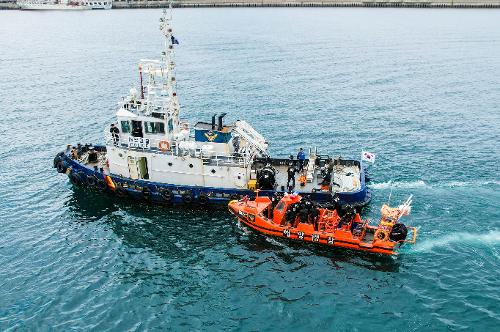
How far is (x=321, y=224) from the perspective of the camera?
2834 centimetres

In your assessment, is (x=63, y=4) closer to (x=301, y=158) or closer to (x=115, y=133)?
(x=115, y=133)

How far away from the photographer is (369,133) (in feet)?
156

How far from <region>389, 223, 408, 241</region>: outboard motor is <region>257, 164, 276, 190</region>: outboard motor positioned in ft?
29.3

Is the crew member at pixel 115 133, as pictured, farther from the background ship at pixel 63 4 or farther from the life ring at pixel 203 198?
the background ship at pixel 63 4

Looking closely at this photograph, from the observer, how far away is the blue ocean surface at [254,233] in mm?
23297

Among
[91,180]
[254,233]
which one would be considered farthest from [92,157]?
[254,233]

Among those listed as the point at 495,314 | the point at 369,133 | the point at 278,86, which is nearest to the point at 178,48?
the point at 278,86

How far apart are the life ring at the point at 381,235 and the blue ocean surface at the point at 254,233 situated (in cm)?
150

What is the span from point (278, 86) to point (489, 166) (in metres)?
33.9

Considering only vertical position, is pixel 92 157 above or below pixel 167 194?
above

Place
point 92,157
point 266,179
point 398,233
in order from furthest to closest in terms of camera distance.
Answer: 1. point 92,157
2. point 266,179
3. point 398,233

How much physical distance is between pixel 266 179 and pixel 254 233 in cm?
390

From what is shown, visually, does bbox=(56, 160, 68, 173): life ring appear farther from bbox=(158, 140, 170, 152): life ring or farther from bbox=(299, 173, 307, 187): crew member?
bbox=(299, 173, 307, 187): crew member

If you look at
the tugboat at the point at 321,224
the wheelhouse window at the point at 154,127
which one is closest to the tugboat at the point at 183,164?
the wheelhouse window at the point at 154,127
